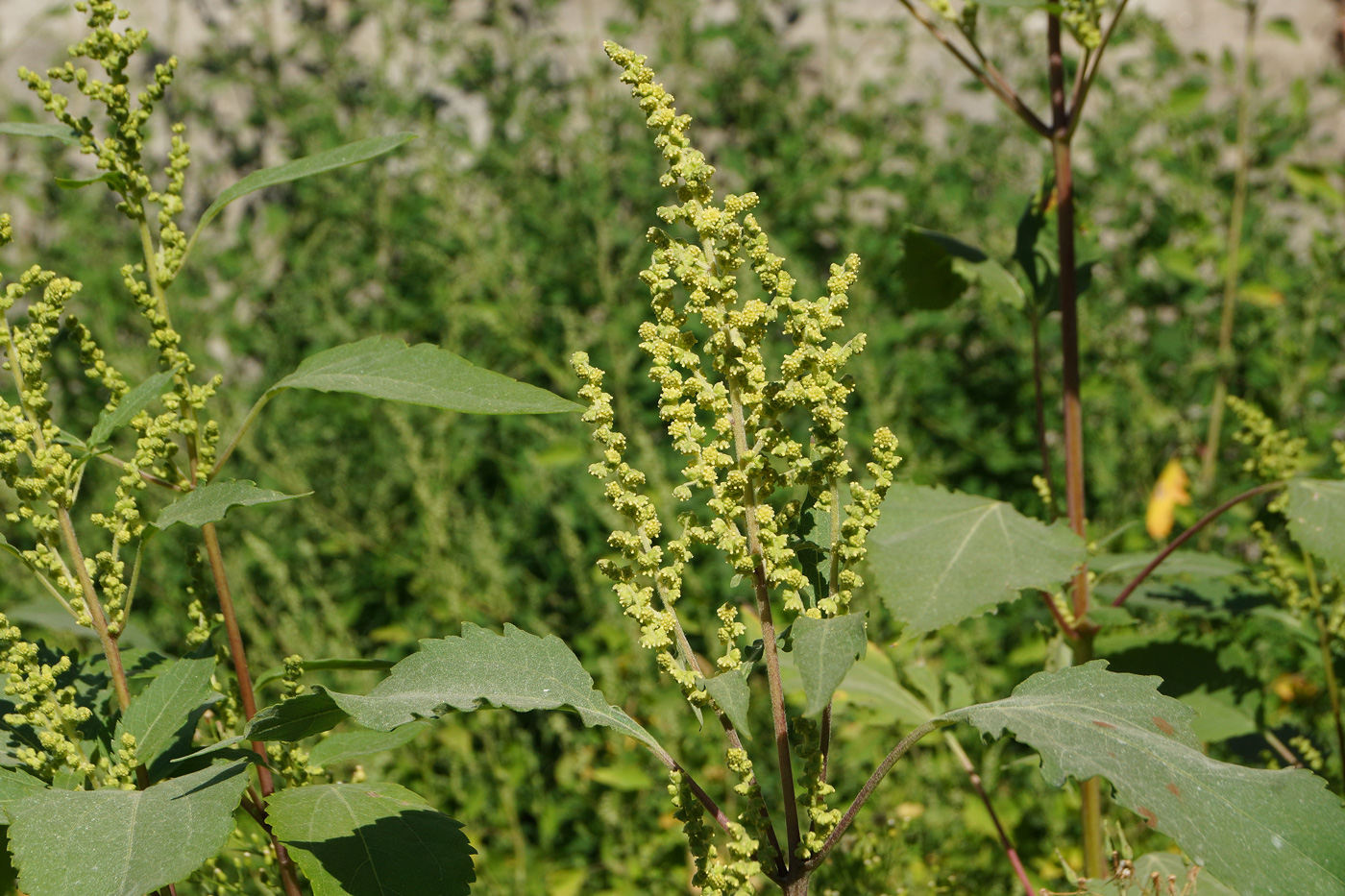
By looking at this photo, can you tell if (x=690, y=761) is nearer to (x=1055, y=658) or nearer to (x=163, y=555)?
(x=1055, y=658)

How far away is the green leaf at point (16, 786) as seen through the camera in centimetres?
104

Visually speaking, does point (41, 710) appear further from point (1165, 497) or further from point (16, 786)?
point (1165, 497)

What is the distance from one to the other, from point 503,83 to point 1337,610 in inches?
155

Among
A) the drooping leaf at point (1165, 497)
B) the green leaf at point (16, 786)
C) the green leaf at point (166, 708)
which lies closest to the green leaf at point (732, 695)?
the green leaf at point (166, 708)

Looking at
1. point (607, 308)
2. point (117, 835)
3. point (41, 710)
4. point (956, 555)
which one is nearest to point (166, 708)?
point (41, 710)

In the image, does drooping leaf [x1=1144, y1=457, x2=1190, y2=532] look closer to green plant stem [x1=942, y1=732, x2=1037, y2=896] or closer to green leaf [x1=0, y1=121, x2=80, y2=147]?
green plant stem [x1=942, y1=732, x2=1037, y2=896]

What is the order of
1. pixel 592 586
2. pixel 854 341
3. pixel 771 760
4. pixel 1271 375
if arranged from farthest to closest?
pixel 1271 375, pixel 592 586, pixel 771 760, pixel 854 341

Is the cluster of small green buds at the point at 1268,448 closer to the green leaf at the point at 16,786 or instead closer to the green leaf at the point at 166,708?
the green leaf at the point at 166,708

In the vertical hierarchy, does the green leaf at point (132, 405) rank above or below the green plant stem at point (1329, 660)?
above

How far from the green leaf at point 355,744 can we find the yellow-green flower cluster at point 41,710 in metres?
0.25

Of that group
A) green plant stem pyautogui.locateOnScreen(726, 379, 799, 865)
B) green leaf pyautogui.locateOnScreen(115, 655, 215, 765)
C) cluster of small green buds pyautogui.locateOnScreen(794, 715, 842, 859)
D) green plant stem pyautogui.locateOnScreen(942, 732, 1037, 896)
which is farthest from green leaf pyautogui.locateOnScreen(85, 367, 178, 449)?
green plant stem pyautogui.locateOnScreen(942, 732, 1037, 896)

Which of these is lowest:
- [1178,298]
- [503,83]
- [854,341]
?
[1178,298]

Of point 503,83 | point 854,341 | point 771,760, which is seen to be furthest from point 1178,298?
point 854,341

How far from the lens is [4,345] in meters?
1.15
